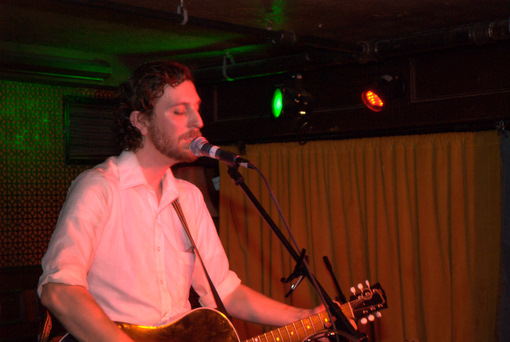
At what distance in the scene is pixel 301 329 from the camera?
2768 mm

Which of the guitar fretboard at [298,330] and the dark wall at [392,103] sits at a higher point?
the dark wall at [392,103]

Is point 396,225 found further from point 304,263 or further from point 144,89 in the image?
point 304,263

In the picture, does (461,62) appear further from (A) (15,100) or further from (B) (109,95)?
(A) (15,100)

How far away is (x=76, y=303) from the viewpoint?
A: 7.43ft

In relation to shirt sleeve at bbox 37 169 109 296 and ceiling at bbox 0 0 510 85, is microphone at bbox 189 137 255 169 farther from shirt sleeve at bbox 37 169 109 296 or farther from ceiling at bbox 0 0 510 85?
ceiling at bbox 0 0 510 85

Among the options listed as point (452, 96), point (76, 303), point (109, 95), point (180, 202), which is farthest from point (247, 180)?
point (76, 303)

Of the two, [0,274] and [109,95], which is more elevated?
[109,95]

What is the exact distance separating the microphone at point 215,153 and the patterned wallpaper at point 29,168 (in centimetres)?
354

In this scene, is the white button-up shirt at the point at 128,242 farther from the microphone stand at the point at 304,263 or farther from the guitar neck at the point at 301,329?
the microphone stand at the point at 304,263

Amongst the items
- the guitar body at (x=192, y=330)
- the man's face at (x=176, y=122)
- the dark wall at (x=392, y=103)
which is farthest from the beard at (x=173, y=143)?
the dark wall at (x=392, y=103)

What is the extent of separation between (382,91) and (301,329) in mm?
2617

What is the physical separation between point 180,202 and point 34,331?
329 centimetres

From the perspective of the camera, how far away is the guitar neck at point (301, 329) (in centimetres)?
274

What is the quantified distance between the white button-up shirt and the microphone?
1.39 feet
